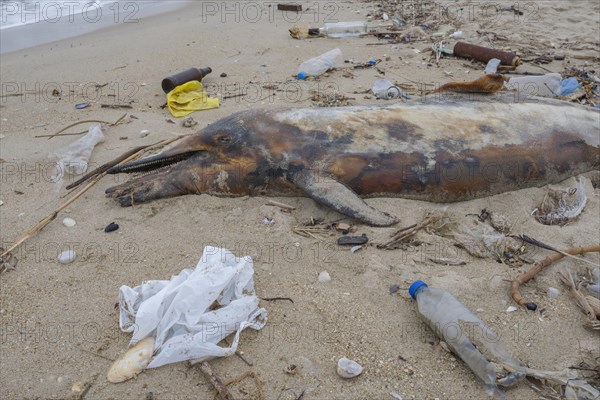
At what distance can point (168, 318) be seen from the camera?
2.84 m

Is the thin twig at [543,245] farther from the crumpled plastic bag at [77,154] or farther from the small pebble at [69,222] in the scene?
the crumpled plastic bag at [77,154]

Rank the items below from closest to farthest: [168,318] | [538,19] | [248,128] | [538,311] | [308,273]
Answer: [168,318], [538,311], [308,273], [248,128], [538,19]

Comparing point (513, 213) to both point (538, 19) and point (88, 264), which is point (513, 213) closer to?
point (88, 264)

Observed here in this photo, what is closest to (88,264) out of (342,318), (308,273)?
(308,273)

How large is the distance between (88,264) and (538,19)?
845 centimetres

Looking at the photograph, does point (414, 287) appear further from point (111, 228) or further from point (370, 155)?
point (111, 228)

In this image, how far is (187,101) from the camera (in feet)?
19.9

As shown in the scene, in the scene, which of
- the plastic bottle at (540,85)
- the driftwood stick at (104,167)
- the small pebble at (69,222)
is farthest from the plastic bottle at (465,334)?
the plastic bottle at (540,85)

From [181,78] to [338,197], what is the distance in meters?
3.32

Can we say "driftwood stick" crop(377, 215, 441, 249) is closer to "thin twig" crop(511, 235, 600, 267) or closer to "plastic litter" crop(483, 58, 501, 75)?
"thin twig" crop(511, 235, 600, 267)

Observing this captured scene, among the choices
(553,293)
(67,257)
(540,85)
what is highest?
(540,85)

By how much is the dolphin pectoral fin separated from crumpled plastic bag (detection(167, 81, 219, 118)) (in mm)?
2425

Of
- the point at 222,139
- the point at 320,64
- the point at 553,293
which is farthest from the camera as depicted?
the point at 320,64

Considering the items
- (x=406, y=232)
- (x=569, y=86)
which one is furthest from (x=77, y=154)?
(x=569, y=86)
